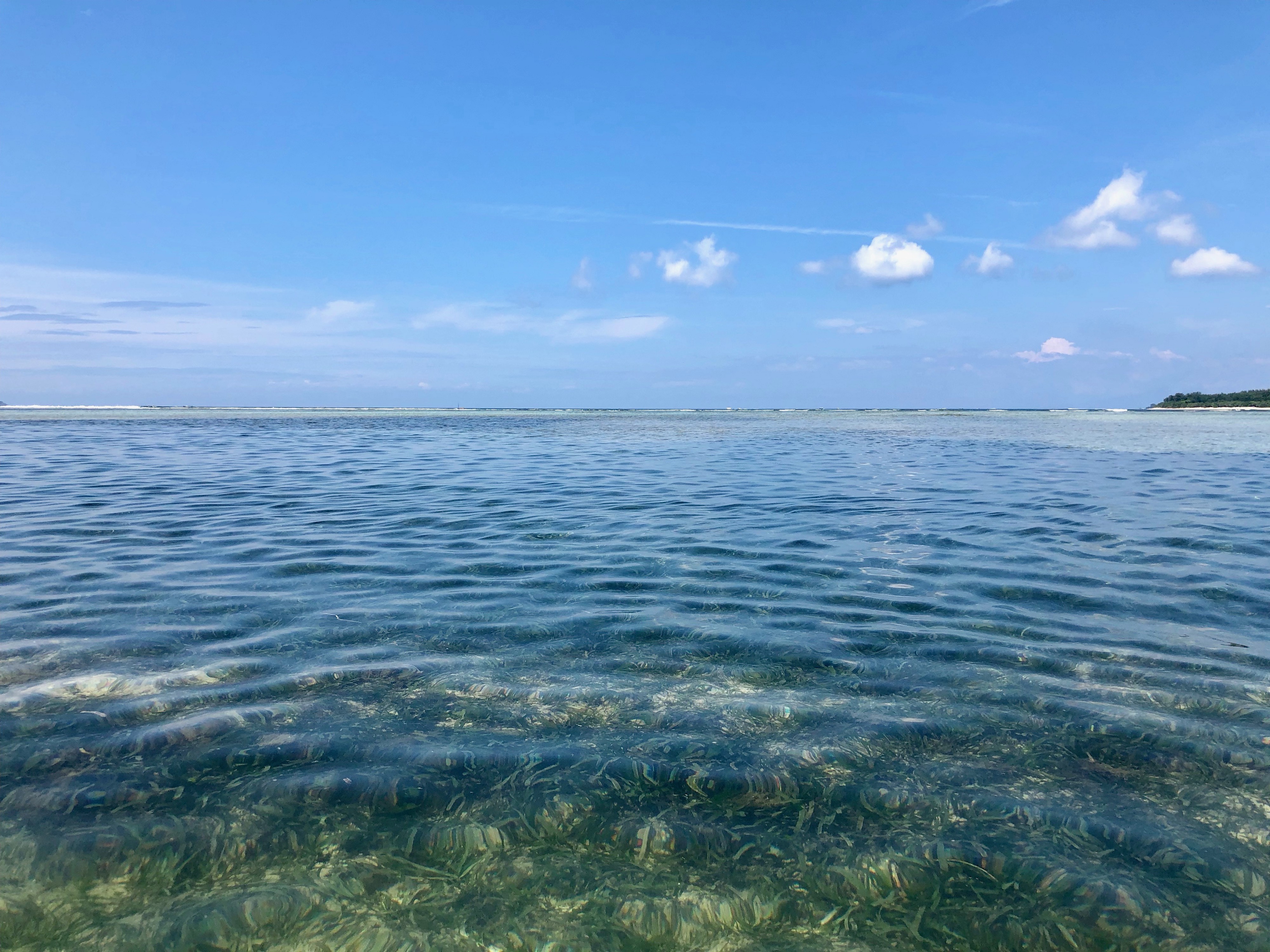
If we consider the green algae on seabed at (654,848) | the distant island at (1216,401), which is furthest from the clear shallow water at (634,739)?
the distant island at (1216,401)

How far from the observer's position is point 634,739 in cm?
502

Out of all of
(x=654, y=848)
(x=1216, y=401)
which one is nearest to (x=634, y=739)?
(x=654, y=848)

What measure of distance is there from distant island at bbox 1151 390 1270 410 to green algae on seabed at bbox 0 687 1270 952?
157 meters

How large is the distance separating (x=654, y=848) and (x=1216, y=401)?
186755 millimetres

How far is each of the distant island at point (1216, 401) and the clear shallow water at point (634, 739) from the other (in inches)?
6058

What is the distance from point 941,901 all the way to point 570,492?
1538 cm

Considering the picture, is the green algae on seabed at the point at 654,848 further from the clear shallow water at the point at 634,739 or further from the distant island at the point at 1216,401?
the distant island at the point at 1216,401

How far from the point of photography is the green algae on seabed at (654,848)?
331 centimetres

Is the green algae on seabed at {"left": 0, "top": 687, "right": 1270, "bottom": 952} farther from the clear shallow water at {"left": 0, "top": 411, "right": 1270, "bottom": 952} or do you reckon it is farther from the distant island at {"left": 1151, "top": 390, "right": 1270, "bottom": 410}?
the distant island at {"left": 1151, "top": 390, "right": 1270, "bottom": 410}

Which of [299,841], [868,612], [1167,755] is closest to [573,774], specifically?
[299,841]

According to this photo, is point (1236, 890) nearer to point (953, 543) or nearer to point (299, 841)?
point (299, 841)

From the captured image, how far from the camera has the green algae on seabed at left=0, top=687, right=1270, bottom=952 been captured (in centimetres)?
331

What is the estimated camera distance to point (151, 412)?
115 m

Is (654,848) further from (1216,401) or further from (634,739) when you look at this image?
(1216,401)
